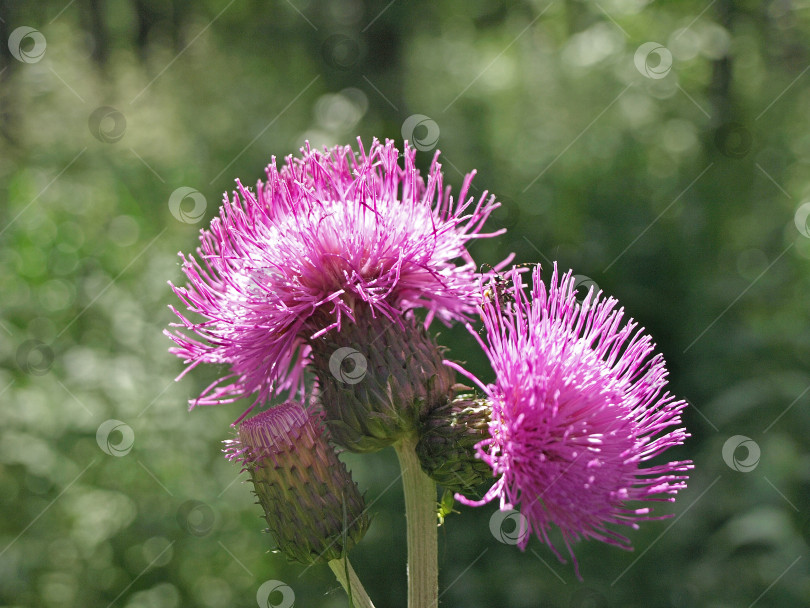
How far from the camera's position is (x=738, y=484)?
5.11 metres

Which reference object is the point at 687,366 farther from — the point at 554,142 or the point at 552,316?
the point at 552,316

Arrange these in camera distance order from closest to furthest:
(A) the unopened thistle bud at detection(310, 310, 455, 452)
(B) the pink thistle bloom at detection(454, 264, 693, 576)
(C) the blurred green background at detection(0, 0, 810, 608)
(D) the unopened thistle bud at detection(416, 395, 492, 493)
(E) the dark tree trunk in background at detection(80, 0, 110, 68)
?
1. (B) the pink thistle bloom at detection(454, 264, 693, 576)
2. (D) the unopened thistle bud at detection(416, 395, 492, 493)
3. (A) the unopened thistle bud at detection(310, 310, 455, 452)
4. (C) the blurred green background at detection(0, 0, 810, 608)
5. (E) the dark tree trunk in background at detection(80, 0, 110, 68)

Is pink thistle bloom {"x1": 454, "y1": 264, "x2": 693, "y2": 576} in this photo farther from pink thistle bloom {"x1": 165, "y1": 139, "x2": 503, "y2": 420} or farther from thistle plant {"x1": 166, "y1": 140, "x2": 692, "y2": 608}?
pink thistle bloom {"x1": 165, "y1": 139, "x2": 503, "y2": 420}

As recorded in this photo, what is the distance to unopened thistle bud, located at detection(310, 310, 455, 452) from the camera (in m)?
2.21

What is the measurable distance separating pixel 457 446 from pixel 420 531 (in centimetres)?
32

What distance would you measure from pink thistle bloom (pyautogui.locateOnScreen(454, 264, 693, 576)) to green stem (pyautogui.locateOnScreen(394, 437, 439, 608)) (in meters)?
0.30

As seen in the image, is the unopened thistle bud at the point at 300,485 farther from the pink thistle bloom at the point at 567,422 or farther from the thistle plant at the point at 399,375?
the pink thistle bloom at the point at 567,422

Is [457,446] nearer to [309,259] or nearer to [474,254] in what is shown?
[309,259]

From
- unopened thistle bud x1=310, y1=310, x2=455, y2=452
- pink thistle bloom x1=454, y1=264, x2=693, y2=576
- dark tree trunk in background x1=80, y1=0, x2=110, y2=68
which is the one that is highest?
pink thistle bloom x1=454, y1=264, x2=693, y2=576

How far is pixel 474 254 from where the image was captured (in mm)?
6539

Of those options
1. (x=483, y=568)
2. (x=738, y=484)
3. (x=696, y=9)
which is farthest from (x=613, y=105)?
(x=483, y=568)

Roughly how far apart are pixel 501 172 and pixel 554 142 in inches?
30.3

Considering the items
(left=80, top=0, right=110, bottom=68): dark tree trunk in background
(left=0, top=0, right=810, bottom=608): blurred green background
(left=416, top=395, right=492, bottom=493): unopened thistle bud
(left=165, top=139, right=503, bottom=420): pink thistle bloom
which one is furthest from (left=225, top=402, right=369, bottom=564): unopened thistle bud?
(left=80, top=0, right=110, bottom=68): dark tree trunk in background

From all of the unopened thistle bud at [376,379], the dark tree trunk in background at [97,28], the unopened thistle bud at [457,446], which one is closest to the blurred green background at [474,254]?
the unopened thistle bud at [376,379]
